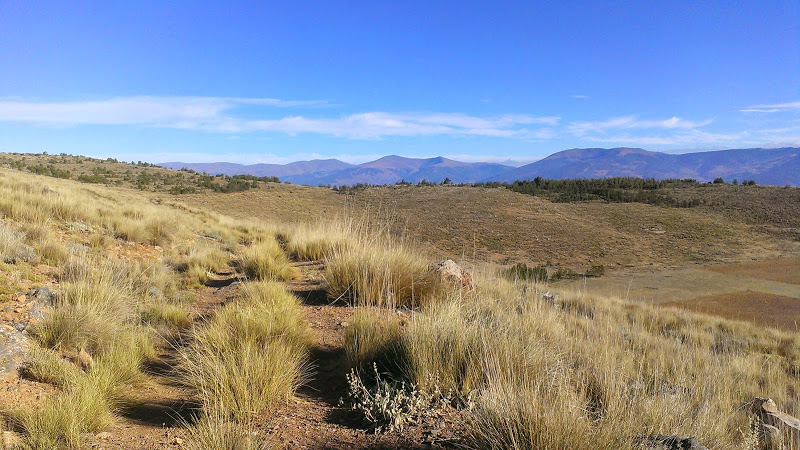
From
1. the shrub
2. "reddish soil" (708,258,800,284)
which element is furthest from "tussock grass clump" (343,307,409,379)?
"reddish soil" (708,258,800,284)

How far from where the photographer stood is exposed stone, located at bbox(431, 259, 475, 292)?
6.04 metres

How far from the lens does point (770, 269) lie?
59.9ft

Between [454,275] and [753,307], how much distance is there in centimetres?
1265

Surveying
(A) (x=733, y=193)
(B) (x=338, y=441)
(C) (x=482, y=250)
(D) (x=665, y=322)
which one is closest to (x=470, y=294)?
(B) (x=338, y=441)

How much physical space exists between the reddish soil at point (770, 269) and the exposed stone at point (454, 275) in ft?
55.9

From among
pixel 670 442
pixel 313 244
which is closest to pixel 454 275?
pixel 670 442

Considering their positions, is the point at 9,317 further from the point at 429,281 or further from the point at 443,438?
the point at 429,281

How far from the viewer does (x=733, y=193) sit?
106ft

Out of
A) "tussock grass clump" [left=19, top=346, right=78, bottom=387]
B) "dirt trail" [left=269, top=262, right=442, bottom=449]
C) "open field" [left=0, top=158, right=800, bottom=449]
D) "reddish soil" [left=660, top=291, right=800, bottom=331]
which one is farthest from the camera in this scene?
"reddish soil" [left=660, top=291, right=800, bottom=331]

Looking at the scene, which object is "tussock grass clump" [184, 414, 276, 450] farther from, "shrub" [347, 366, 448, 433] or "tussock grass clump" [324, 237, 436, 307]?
"tussock grass clump" [324, 237, 436, 307]

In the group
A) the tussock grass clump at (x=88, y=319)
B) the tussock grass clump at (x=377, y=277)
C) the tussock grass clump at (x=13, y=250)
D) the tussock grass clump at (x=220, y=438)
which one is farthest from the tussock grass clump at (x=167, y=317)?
the tussock grass clump at (x=220, y=438)

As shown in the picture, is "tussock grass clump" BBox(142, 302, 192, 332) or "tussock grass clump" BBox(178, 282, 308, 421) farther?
"tussock grass clump" BBox(142, 302, 192, 332)

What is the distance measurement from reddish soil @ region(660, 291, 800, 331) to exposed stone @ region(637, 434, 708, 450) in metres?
11.6

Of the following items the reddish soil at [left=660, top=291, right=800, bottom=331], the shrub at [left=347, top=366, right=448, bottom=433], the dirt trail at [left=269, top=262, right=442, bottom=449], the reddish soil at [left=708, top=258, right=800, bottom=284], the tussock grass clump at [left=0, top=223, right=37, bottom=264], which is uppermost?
the tussock grass clump at [left=0, top=223, right=37, bottom=264]
